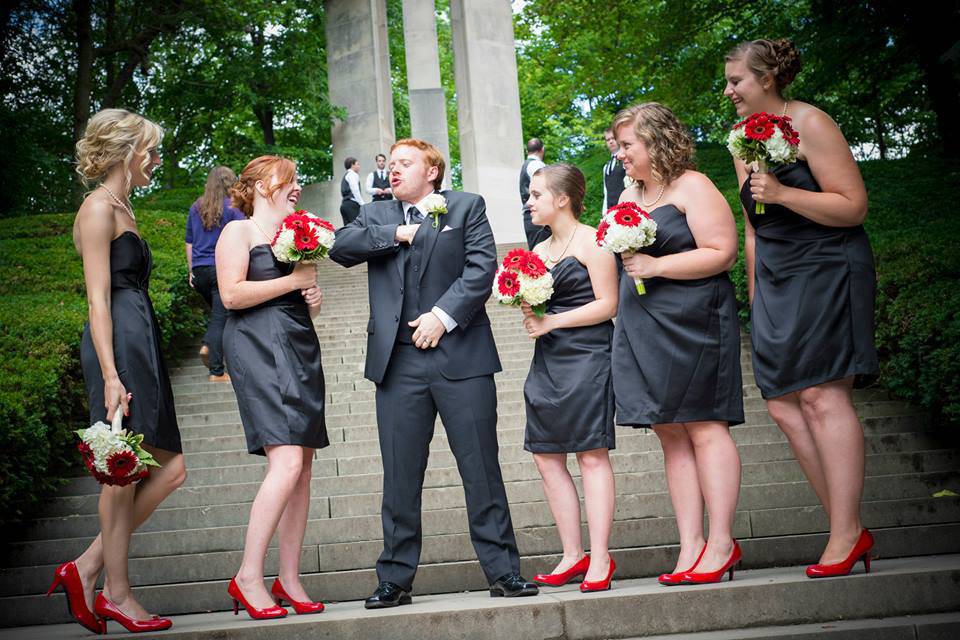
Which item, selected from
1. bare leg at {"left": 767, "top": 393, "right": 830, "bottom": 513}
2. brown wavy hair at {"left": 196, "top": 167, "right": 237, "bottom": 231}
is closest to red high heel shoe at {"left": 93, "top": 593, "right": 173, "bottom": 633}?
bare leg at {"left": 767, "top": 393, "right": 830, "bottom": 513}

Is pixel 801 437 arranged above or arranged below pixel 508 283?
below

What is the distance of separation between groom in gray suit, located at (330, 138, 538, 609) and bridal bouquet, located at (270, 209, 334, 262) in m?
0.13

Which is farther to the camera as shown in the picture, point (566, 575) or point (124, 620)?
point (566, 575)

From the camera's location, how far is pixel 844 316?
175 inches

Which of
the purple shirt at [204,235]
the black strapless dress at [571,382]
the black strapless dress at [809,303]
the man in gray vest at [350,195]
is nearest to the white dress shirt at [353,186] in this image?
the man in gray vest at [350,195]

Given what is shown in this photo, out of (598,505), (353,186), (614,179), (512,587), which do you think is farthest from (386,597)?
(353,186)

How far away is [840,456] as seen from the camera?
14.4 ft

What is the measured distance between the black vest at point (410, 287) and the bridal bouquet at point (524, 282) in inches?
15.4

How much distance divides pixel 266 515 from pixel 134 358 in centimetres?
98

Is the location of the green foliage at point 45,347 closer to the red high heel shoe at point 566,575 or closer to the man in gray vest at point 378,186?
the red high heel shoe at point 566,575

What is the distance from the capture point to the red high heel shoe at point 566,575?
4941 millimetres

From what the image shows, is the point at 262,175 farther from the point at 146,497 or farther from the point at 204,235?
the point at 204,235

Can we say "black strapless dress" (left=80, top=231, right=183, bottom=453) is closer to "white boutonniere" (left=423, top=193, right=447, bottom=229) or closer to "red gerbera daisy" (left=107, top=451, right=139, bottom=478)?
"red gerbera daisy" (left=107, top=451, right=139, bottom=478)

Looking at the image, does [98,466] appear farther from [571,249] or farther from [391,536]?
[571,249]
